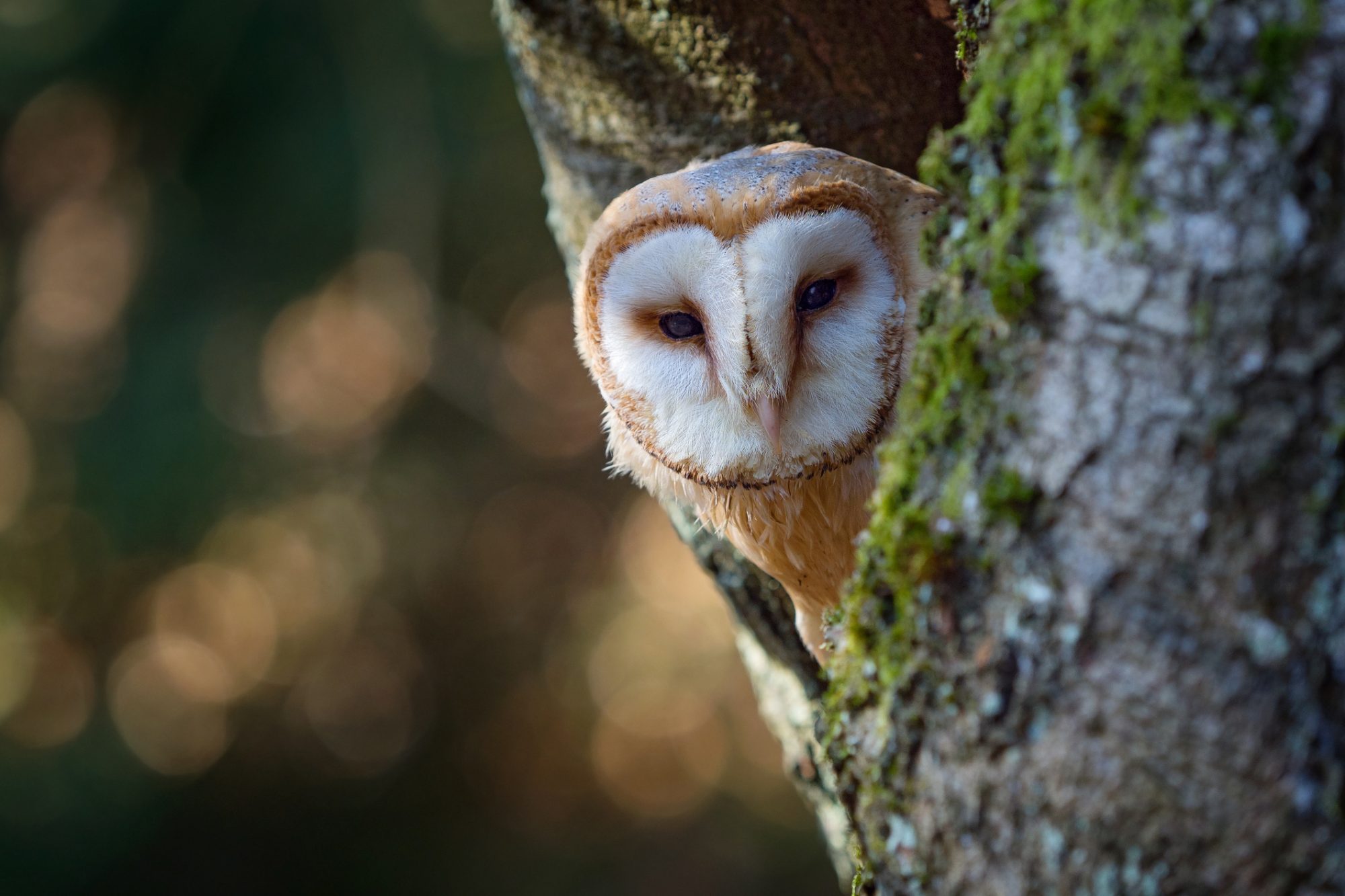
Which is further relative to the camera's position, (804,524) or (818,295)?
(804,524)

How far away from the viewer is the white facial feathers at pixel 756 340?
1.18m

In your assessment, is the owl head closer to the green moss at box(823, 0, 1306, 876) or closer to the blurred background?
the green moss at box(823, 0, 1306, 876)

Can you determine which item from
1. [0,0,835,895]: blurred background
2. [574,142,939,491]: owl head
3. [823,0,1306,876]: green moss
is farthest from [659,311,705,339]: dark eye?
[0,0,835,895]: blurred background

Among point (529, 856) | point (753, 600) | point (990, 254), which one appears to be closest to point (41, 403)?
point (529, 856)

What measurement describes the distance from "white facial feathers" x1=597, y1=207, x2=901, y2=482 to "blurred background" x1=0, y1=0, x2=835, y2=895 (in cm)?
257

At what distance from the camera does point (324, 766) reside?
15.5 feet

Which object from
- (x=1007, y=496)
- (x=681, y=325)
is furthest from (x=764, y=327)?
(x=1007, y=496)

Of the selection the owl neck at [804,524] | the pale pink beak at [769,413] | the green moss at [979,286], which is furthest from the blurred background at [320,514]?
the green moss at [979,286]

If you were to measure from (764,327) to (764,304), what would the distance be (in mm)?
26

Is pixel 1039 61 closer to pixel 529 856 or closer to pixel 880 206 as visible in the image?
pixel 880 206

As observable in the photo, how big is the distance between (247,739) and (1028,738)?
451 centimetres

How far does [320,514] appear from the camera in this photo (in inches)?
175

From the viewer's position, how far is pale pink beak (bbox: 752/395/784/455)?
47.8 inches

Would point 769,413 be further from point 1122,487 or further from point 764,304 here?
point 1122,487
